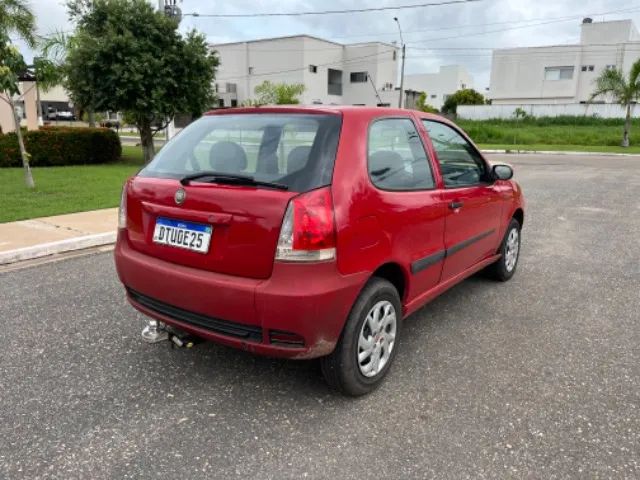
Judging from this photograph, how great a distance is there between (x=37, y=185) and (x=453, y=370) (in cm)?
1004

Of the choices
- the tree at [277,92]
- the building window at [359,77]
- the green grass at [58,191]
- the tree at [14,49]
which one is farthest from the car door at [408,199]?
the building window at [359,77]

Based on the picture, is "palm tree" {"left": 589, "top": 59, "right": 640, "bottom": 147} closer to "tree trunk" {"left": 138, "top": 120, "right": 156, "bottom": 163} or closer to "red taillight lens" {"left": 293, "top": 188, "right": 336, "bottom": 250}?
"tree trunk" {"left": 138, "top": 120, "right": 156, "bottom": 163}

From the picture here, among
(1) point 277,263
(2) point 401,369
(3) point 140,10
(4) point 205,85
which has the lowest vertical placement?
(2) point 401,369

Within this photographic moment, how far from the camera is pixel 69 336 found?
12.3 feet

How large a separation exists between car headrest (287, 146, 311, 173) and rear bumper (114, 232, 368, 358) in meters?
0.52

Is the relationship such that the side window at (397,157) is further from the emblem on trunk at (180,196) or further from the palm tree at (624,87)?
the palm tree at (624,87)

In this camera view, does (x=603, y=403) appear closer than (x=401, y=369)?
Yes

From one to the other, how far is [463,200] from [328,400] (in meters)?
1.77

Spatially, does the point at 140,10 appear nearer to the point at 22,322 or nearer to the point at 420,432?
the point at 22,322

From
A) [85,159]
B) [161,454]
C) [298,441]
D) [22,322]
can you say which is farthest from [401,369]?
[85,159]

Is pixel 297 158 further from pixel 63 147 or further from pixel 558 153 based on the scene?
pixel 558 153

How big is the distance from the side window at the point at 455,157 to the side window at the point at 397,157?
227mm

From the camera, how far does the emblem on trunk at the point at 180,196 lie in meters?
2.83

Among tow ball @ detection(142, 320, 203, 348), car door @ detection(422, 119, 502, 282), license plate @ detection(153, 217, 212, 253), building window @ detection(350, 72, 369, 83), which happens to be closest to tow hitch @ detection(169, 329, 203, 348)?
tow ball @ detection(142, 320, 203, 348)
